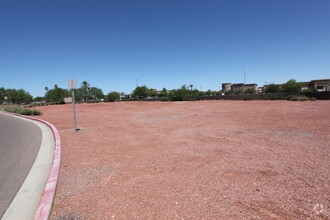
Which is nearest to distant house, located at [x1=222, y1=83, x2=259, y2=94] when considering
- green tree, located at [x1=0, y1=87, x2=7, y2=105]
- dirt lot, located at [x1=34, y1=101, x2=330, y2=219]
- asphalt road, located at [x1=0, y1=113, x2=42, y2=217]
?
dirt lot, located at [x1=34, y1=101, x2=330, y2=219]

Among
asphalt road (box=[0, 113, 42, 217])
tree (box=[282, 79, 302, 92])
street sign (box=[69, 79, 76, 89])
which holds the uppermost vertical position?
tree (box=[282, 79, 302, 92])

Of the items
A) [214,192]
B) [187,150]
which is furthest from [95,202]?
[187,150]

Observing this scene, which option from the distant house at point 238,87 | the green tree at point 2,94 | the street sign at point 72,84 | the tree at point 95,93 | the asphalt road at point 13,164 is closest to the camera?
the asphalt road at point 13,164

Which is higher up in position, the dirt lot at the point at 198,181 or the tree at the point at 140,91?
the tree at the point at 140,91

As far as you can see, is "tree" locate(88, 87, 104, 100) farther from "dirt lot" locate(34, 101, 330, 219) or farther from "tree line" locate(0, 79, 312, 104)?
"dirt lot" locate(34, 101, 330, 219)

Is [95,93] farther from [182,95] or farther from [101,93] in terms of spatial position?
[182,95]

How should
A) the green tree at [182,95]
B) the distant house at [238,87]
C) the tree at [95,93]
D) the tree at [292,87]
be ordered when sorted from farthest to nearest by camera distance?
the distant house at [238,87] → the tree at [95,93] → the tree at [292,87] → the green tree at [182,95]

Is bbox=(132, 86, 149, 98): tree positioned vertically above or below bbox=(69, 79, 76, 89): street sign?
above

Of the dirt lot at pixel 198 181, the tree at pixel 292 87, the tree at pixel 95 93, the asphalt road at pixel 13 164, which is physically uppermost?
the tree at pixel 95 93

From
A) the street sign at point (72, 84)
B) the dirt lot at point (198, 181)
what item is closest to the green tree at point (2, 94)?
the street sign at point (72, 84)

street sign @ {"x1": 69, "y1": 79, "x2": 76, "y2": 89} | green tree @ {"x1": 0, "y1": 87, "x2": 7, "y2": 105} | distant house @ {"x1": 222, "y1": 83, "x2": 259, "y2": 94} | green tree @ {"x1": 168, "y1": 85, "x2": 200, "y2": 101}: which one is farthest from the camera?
distant house @ {"x1": 222, "y1": 83, "x2": 259, "y2": 94}

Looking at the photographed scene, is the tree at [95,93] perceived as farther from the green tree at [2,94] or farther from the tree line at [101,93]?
the green tree at [2,94]

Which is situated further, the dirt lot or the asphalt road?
the asphalt road

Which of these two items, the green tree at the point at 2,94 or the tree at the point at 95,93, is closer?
the green tree at the point at 2,94
